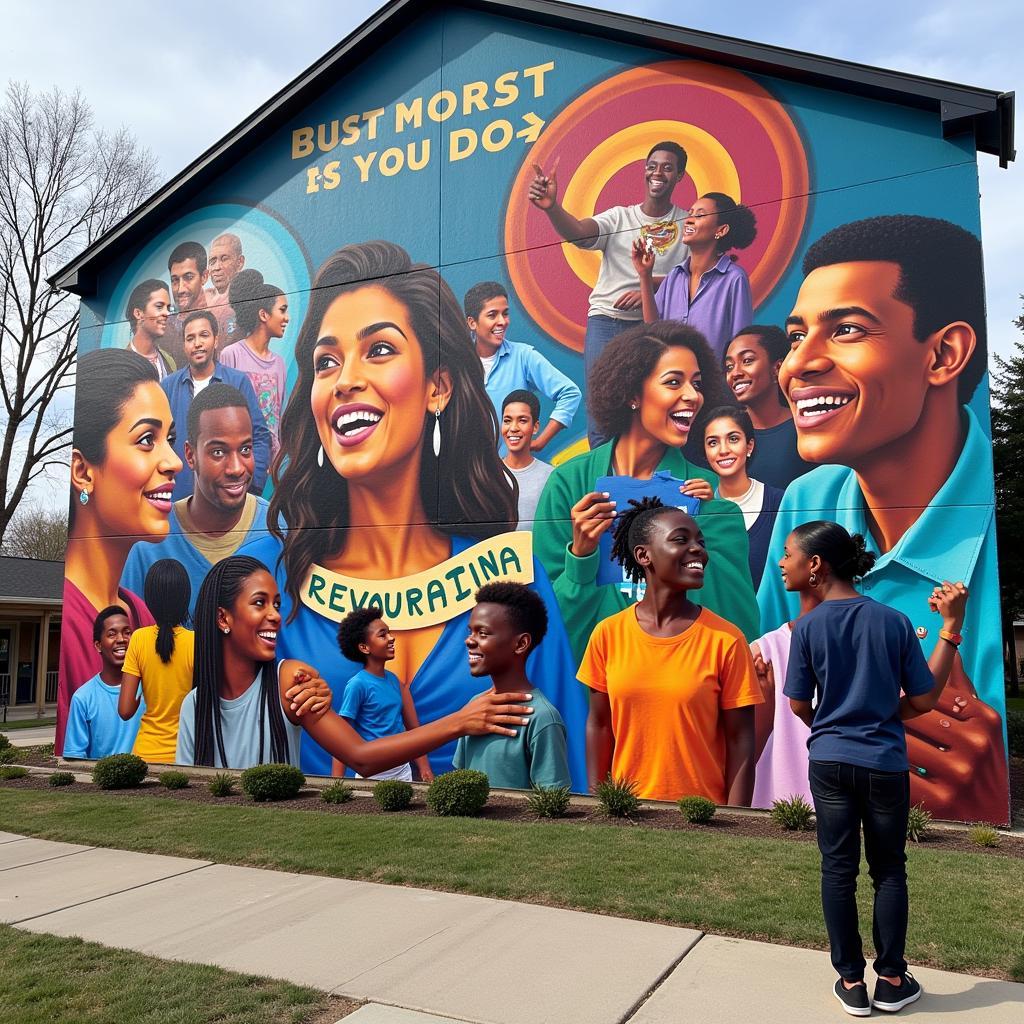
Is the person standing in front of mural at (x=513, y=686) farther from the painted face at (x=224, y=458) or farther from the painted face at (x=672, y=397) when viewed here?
the painted face at (x=224, y=458)

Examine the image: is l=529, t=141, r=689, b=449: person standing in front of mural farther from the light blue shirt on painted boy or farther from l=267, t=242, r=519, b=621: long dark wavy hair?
the light blue shirt on painted boy

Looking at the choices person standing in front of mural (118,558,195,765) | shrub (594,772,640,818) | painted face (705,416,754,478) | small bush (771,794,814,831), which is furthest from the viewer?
person standing in front of mural (118,558,195,765)

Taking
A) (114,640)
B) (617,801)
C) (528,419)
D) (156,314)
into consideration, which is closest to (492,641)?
(617,801)

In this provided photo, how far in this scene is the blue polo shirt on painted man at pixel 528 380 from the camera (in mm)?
10891

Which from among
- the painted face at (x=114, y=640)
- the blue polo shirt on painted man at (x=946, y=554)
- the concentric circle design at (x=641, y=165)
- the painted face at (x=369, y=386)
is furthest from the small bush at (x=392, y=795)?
the painted face at (x=114, y=640)

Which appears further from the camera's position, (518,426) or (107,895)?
(518,426)

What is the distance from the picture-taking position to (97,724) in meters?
13.9

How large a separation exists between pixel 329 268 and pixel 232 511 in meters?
3.75

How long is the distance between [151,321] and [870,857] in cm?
1338

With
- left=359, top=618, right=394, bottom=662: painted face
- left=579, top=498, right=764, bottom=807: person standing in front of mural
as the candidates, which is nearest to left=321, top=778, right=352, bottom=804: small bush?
left=359, top=618, right=394, bottom=662: painted face

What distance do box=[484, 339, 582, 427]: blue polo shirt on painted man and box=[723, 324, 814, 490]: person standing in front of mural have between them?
192 centimetres

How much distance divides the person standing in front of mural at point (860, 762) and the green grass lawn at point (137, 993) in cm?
239

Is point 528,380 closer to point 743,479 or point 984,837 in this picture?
point 743,479

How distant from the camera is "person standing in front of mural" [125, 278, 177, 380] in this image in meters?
14.1
